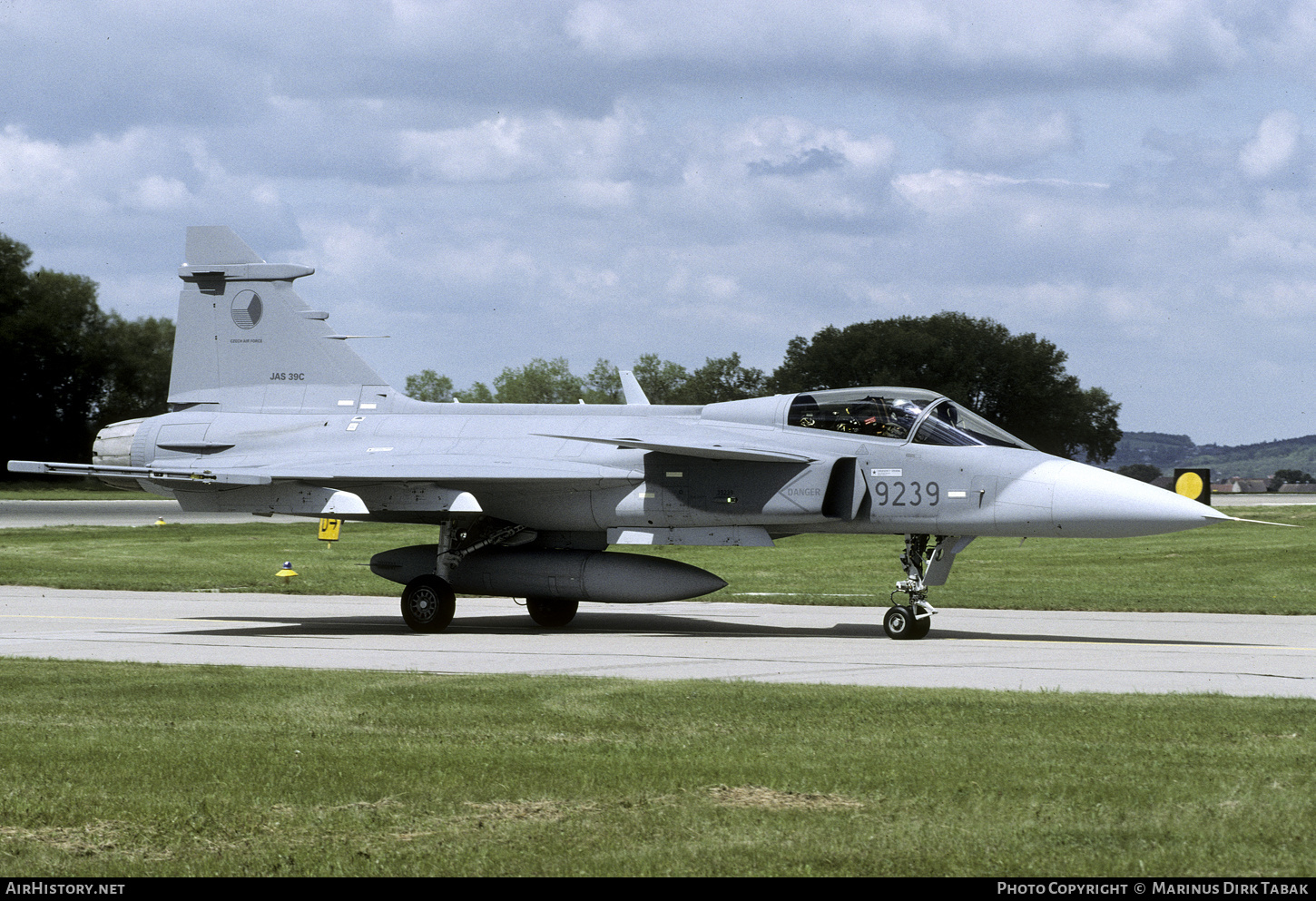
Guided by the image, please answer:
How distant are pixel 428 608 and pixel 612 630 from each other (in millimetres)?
2354

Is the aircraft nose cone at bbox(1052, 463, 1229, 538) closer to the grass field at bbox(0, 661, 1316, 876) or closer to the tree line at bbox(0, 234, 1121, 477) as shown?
the grass field at bbox(0, 661, 1316, 876)

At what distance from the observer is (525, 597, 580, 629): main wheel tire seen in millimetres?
18344

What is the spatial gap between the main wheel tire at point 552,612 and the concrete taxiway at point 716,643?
204 mm

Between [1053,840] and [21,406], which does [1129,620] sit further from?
[21,406]

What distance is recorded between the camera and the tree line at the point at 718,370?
75125mm

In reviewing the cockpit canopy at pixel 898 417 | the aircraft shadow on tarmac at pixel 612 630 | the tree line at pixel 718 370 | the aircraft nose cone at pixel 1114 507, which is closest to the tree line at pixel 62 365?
the tree line at pixel 718 370

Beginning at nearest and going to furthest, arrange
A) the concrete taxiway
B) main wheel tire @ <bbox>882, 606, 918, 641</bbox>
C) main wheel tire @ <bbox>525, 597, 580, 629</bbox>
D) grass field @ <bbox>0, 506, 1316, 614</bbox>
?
the concrete taxiway < main wheel tire @ <bbox>882, 606, 918, 641</bbox> < main wheel tire @ <bbox>525, 597, 580, 629</bbox> < grass field @ <bbox>0, 506, 1316, 614</bbox>

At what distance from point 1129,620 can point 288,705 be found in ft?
39.1

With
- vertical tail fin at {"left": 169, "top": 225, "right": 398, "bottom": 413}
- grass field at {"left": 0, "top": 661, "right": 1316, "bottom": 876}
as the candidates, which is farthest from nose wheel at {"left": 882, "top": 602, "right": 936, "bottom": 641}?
vertical tail fin at {"left": 169, "top": 225, "right": 398, "bottom": 413}

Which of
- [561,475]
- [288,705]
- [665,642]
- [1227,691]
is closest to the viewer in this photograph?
[288,705]

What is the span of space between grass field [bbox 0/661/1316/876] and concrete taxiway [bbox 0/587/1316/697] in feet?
5.45

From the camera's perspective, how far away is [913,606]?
1573 centimetres

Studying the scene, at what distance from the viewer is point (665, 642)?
51.2 ft

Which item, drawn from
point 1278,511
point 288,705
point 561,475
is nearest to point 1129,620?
point 561,475
